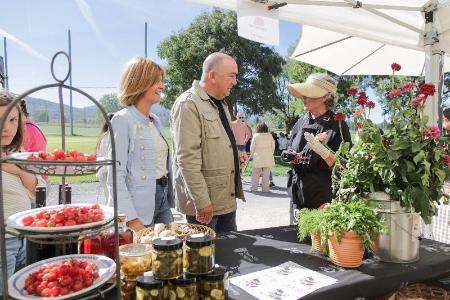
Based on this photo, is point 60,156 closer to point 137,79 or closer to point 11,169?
point 11,169

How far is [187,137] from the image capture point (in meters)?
2.40

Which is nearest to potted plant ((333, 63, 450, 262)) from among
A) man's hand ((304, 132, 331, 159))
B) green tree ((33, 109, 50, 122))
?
man's hand ((304, 132, 331, 159))

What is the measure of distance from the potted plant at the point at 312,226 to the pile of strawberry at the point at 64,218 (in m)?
0.94

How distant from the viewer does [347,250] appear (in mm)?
1501

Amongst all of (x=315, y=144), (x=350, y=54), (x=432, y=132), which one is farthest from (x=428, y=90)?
(x=350, y=54)

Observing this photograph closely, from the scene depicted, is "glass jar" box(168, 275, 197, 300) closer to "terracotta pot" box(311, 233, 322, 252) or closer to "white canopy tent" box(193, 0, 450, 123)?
"terracotta pot" box(311, 233, 322, 252)

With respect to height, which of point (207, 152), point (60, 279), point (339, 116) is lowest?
point (60, 279)

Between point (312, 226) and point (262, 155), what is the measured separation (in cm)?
659

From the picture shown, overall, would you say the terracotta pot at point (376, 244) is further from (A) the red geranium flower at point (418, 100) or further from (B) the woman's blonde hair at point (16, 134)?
(B) the woman's blonde hair at point (16, 134)

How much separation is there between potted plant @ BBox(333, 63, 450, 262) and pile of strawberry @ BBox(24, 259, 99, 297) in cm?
116

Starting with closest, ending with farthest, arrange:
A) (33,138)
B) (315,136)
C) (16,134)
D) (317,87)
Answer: (16,134)
(33,138)
(315,136)
(317,87)

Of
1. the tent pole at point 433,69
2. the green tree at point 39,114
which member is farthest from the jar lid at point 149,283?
the tent pole at point 433,69

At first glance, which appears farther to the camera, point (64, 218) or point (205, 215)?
point (205, 215)

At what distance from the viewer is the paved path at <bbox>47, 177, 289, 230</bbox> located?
5.57 meters
